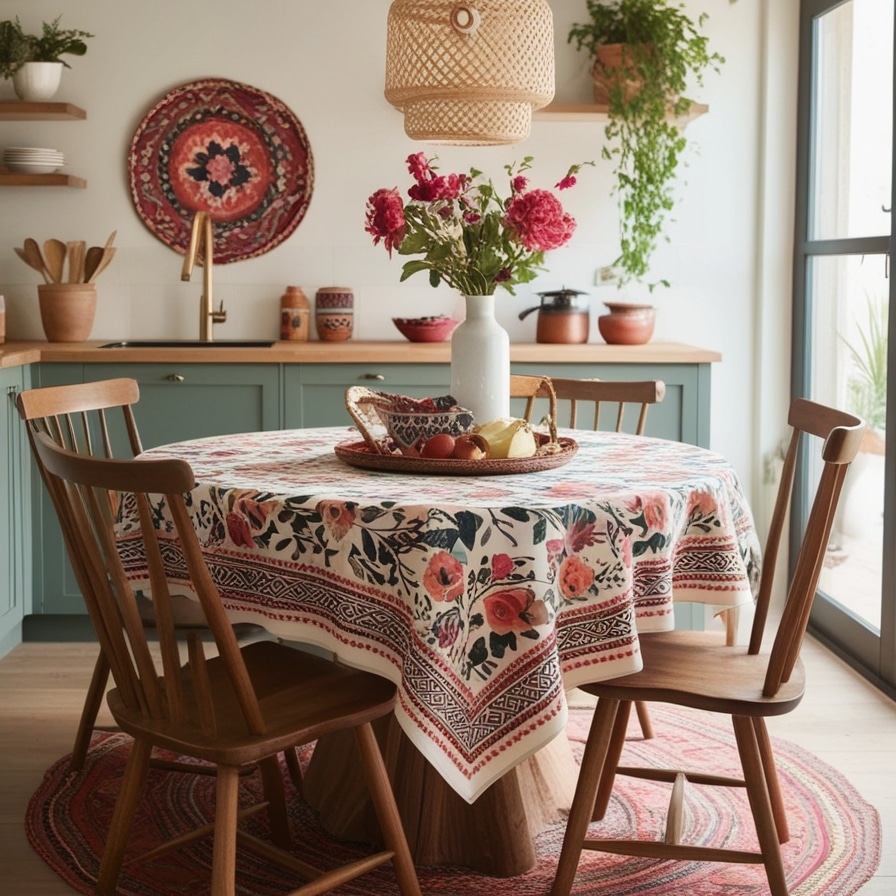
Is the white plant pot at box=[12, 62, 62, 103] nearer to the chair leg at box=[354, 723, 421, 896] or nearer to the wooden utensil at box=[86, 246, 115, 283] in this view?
the wooden utensil at box=[86, 246, 115, 283]

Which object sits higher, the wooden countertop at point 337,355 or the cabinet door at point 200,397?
the wooden countertop at point 337,355


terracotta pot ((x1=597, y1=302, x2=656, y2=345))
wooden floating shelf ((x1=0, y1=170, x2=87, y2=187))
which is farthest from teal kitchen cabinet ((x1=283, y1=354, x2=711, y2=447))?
wooden floating shelf ((x1=0, y1=170, x2=87, y2=187))

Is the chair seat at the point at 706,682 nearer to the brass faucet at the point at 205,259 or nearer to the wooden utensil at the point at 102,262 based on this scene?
the brass faucet at the point at 205,259

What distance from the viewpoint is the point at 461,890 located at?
2.40m

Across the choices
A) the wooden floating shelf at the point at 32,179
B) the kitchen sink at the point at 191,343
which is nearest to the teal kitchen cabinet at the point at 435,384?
the kitchen sink at the point at 191,343

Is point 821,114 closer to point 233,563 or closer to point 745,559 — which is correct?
point 745,559

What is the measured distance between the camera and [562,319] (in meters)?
4.36

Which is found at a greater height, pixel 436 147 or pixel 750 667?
pixel 436 147

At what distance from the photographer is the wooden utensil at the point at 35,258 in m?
4.32

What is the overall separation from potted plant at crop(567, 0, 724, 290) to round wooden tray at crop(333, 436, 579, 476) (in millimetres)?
2067

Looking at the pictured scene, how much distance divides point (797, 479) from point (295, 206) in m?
2.03

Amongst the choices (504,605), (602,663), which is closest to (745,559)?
(602,663)

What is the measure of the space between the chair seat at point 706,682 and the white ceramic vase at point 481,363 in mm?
609

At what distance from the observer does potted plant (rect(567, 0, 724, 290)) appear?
4.21 metres
